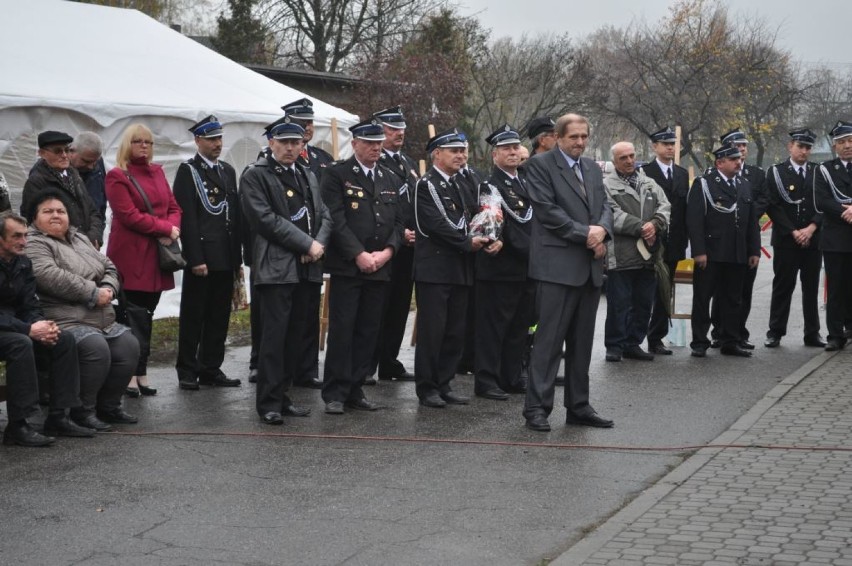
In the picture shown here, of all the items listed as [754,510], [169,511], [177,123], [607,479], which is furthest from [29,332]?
[177,123]

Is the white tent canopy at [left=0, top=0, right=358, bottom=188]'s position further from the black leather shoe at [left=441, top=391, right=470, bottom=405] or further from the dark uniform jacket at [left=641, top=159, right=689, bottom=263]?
the black leather shoe at [left=441, top=391, right=470, bottom=405]

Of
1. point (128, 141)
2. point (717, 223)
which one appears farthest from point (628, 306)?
point (128, 141)

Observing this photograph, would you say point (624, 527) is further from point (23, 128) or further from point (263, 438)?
point (23, 128)

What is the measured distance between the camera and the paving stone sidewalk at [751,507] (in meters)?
5.72

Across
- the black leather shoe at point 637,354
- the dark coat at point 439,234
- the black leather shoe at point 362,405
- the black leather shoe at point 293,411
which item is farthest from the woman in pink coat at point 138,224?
the black leather shoe at point 637,354

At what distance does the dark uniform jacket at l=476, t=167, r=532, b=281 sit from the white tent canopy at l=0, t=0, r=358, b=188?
574 cm

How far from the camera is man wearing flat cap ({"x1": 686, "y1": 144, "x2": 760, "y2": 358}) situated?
483 inches

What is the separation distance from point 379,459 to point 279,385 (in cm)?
144

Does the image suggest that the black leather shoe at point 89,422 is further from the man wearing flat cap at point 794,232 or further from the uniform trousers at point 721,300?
the man wearing flat cap at point 794,232

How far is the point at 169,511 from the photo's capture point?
6566 mm

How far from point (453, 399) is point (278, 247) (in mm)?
1864

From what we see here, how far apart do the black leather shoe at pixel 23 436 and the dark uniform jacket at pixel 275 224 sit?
1.77 meters

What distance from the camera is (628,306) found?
39.7ft

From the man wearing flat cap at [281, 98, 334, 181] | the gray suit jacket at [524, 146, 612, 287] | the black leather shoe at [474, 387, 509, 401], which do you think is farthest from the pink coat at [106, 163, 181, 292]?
the gray suit jacket at [524, 146, 612, 287]
